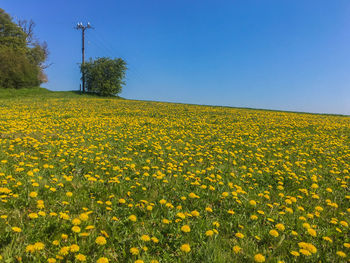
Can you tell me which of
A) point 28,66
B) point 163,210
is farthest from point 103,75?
point 163,210

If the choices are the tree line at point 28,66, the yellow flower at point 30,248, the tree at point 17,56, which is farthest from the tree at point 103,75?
the yellow flower at point 30,248

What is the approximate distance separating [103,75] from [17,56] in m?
12.9

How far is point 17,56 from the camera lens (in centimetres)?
3062

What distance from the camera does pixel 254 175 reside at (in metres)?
4.31

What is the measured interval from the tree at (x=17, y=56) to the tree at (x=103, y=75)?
332 inches

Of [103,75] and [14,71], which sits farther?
[103,75]

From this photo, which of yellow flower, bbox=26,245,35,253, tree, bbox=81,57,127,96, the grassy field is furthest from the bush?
yellow flower, bbox=26,245,35,253

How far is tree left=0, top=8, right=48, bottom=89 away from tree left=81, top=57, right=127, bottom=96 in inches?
332

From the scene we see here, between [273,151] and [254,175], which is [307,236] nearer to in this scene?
[254,175]

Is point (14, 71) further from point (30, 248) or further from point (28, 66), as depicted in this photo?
point (30, 248)

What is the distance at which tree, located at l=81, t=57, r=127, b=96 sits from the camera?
35625 mm

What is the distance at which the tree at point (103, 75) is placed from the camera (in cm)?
3562

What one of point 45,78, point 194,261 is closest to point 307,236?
point 194,261

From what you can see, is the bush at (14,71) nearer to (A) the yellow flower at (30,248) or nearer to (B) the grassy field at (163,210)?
(B) the grassy field at (163,210)
